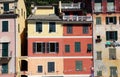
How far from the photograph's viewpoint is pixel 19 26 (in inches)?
3223

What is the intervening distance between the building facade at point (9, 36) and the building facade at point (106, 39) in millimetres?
14038

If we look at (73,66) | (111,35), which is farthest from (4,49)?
(111,35)

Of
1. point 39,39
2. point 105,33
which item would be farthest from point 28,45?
point 105,33

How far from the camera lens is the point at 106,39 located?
82312 mm

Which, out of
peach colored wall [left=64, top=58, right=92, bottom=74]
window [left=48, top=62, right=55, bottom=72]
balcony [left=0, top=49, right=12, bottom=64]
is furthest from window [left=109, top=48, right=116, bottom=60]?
balcony [left=0, top=49, right=12, bottom=64]

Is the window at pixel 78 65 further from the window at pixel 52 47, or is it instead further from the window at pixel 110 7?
the window at pixel 110 7

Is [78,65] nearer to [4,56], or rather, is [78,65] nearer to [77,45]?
[77,45]

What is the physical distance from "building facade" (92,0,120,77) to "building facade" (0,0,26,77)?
46.1 ft

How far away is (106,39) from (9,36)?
1746 centimetres

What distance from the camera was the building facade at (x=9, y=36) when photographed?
7881 cm

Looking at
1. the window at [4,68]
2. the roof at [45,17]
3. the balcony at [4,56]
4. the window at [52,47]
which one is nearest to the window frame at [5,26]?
the balcony at [4,56]

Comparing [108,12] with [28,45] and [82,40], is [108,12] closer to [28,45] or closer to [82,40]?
[82,40]

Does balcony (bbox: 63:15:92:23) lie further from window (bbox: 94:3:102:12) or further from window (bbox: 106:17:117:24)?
window (bbox: 106:17:117:24)

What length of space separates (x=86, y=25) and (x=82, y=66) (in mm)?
7559
